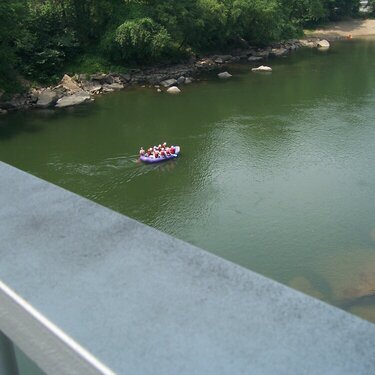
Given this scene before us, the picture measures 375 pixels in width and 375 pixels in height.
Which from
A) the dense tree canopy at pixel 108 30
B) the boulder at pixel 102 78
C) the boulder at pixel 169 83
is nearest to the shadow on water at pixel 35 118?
the dense tree canopy at pixel 108 30

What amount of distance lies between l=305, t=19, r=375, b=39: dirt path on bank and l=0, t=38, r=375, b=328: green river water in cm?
1280

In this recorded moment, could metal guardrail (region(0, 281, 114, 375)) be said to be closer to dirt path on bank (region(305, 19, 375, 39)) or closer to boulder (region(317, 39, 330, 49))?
boulder (region(317, 39, 330, 49))

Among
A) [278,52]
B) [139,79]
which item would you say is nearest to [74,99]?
[139,79]

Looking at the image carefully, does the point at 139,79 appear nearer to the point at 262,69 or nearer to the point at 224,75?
the point at 224,75

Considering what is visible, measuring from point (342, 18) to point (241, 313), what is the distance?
35.9 metres

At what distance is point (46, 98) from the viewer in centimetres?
1583

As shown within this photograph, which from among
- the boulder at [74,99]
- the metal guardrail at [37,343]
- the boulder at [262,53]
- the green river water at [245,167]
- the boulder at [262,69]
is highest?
the metal guardrail at [37,343]

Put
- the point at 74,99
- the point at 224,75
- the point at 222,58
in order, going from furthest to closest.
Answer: the point at 222,58 → the point at 224,75 → the point at 74,99

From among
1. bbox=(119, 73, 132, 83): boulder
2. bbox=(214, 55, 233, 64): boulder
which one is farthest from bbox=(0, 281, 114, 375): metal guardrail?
bbox=(214, 55, 233, 64): boulder

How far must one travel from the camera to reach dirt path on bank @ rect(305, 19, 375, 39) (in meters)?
30.0

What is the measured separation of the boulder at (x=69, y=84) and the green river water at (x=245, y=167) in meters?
1.16

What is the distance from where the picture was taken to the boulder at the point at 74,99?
15.7 m

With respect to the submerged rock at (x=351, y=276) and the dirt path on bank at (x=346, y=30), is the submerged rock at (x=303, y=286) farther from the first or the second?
the dirt path on bank at (x=346, y=30)

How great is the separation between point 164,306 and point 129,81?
18222mm
